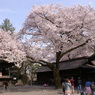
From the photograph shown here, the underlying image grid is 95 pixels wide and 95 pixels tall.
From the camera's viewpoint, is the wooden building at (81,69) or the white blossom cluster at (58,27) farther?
the wooden building at (81,69)

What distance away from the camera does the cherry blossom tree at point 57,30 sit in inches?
975

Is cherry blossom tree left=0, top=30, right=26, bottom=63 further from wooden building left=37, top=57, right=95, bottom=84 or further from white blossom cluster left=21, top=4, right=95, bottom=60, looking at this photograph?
wooden building left=37, top=57, right=95, bottom=84

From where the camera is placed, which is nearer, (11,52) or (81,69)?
(11,52)

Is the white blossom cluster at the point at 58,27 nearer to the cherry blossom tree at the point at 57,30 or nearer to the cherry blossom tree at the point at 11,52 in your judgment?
the cherry blossom tree at the point at 57,30

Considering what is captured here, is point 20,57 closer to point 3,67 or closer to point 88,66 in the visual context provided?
point 3,67

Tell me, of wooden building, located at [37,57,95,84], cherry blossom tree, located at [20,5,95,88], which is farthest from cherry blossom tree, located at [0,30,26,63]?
wooden building, located at [37,57,95,84]

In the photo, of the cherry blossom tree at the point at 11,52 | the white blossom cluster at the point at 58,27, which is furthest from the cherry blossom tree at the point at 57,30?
the cherry blossom tree at the point at 11,52

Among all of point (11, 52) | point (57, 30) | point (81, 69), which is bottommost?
point (81, 69)

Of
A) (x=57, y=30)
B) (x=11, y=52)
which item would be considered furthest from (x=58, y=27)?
(x=11, y=52)

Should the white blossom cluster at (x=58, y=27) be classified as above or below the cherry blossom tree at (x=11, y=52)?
above

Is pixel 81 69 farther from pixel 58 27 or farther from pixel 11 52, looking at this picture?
pixel 11 52

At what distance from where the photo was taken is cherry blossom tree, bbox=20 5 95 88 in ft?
81.3

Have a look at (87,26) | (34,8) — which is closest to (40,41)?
(34,8)

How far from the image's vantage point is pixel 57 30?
24.6m
